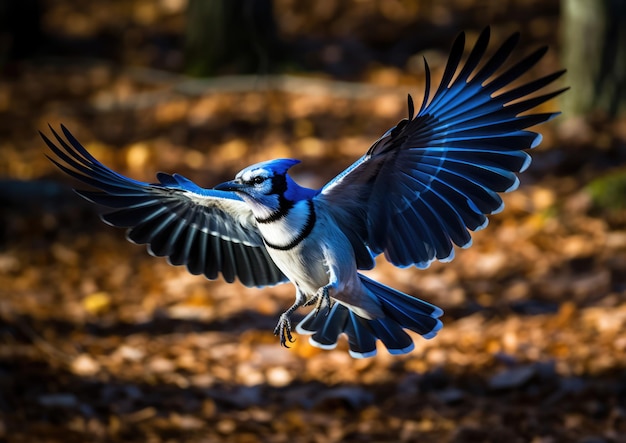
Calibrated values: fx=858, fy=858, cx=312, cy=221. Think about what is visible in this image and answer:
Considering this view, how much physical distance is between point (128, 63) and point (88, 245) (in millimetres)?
4389

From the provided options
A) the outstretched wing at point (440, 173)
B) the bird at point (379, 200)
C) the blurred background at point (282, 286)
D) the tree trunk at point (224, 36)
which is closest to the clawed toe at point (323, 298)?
the bird at point (379, 200)

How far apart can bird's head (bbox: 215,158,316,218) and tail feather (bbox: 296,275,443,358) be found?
23.7 inches

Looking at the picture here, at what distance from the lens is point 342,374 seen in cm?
504

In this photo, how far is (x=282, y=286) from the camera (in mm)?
6312

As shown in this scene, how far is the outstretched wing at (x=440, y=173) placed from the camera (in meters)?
2.63

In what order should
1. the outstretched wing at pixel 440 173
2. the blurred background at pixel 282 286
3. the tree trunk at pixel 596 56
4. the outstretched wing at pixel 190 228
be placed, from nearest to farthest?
the outstretched wing at pixel 440 173, the outstretched wing at pixel 190 228, the blurred background at pixel 282 286, the tree trunk at pixel 596 56

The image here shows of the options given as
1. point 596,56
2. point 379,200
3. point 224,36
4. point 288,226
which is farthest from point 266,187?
point 224,36

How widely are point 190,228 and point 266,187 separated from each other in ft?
2.94

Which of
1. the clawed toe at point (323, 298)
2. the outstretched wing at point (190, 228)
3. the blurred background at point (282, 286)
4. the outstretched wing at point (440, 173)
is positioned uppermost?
the blurred background at point (282, 286)

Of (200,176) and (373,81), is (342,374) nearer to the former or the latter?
(200,176)

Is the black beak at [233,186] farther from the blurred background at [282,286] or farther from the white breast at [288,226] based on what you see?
the blurred background at [282,286]

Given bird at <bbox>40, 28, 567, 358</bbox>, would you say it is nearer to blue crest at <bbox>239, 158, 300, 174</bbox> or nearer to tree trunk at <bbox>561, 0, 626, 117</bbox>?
blue crest at <bbox>239, 158, 300, 174</bbox>

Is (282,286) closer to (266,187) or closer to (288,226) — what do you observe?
(288,226)

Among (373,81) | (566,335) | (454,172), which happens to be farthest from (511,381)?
(373,81)
